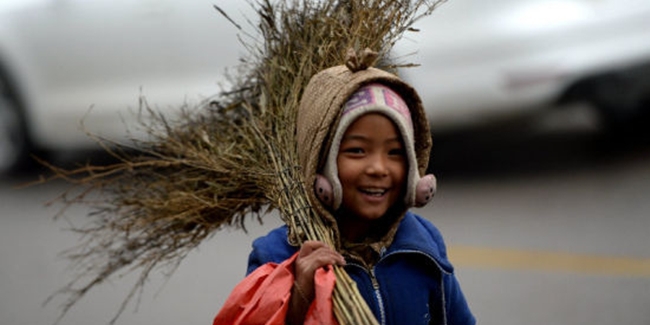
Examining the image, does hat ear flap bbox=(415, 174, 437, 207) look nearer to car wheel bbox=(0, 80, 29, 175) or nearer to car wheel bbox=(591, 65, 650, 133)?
car wheel bbox=(591, 65, 650, 133)

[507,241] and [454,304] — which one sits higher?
[454,304]

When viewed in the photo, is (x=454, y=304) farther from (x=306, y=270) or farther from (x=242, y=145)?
(x=242, y=145)

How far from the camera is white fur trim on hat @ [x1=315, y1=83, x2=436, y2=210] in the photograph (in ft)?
8.64

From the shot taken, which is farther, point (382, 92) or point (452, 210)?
point (452, 210)

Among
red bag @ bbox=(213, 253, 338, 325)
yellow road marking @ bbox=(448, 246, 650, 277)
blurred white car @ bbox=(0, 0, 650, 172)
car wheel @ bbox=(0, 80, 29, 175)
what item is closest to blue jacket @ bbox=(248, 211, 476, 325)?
red bag @ bbox=(213, 253, 338, 325)

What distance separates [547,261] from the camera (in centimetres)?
581

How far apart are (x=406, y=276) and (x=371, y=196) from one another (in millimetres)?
240

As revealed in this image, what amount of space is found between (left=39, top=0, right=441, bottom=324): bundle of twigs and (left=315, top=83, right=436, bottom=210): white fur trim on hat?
308mm

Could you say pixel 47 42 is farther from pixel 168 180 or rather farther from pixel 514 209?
pixel 168 180

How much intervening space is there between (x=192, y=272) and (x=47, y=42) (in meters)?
2.17

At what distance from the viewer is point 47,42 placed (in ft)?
23.3

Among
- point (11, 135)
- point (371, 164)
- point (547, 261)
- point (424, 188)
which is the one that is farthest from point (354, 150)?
point (11, 135)

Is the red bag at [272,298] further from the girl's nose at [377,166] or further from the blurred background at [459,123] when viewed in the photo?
the blurred background at [459,123]

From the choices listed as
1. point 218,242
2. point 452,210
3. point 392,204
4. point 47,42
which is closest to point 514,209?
point 452,210
